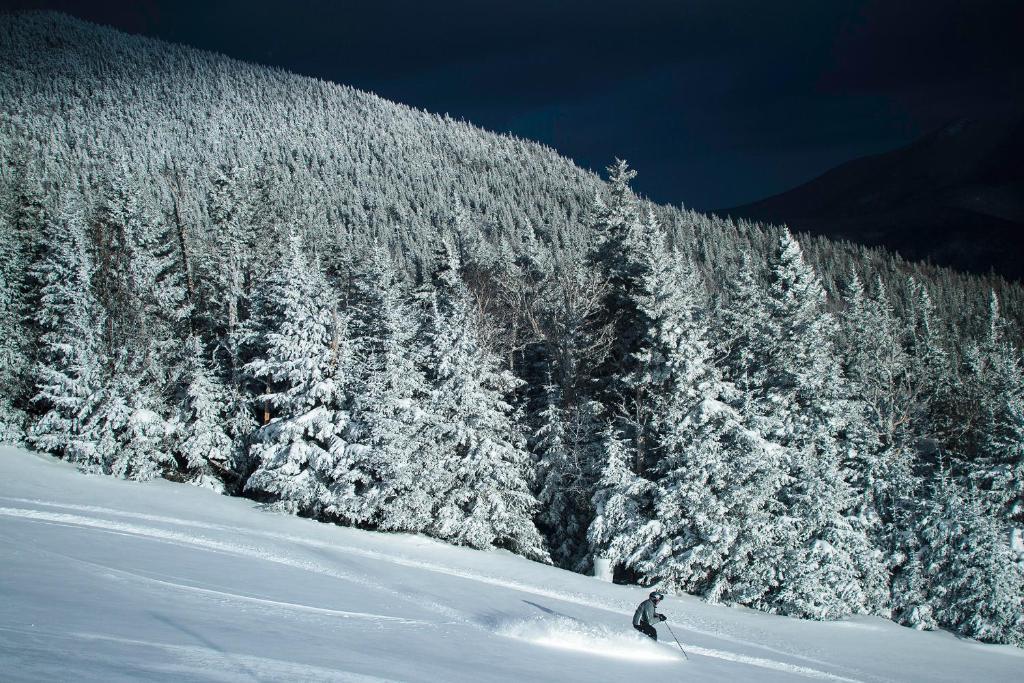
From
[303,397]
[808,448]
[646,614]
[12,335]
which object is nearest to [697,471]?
[808,448]

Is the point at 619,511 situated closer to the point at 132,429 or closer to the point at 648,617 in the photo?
the point at 648,617

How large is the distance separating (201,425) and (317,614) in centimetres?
2173

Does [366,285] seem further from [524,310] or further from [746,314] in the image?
[746,314]

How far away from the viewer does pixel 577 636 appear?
15.7 m

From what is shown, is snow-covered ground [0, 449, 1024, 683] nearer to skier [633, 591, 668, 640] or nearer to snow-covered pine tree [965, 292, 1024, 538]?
skier [633, 591, 668, 640]

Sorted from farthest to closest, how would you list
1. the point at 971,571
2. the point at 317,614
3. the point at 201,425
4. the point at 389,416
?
the point at 201,425
the point at 389,416
the point at 971,571
the point at 317,614

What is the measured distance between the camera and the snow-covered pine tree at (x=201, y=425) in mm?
32000

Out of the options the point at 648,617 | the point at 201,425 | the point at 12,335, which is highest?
the point at 12,335

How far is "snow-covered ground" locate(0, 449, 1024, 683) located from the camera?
9.25 metres

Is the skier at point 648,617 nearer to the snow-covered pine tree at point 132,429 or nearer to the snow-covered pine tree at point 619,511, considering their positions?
the snow-covered pine tree at point 619,511

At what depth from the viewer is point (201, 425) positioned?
32000 mm

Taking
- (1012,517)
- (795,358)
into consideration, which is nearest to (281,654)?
(795,358)

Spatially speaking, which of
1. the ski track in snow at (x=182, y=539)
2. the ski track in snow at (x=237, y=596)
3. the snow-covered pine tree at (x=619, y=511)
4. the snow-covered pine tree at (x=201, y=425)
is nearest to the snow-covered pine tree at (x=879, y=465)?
the snow-covered pine tree at (x=619, y=511)

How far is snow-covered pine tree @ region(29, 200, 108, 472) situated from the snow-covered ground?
5.84 feet
